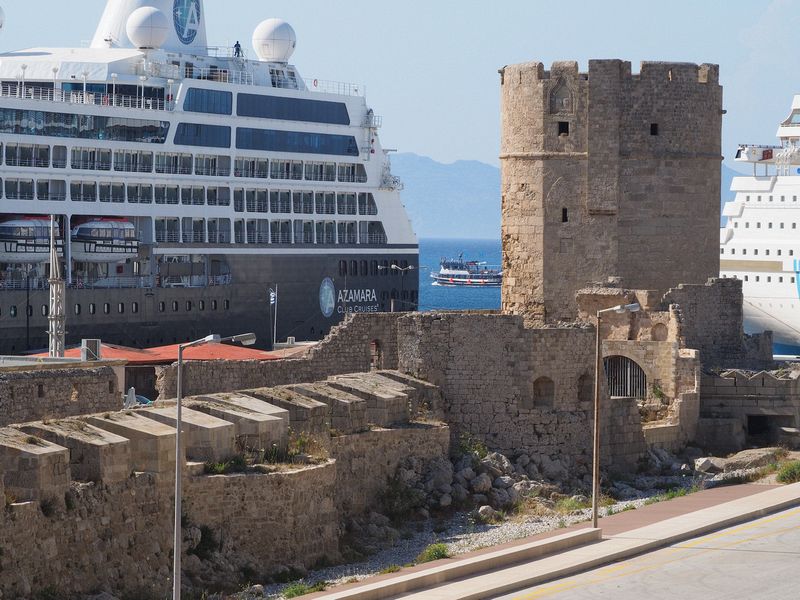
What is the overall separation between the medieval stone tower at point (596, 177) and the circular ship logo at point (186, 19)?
27.2 m

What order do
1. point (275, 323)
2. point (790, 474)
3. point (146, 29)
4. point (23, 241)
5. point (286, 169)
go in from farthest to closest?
1. point (286, 169)
2. point (146, 29)
3. point (275, 323)
4. point (23, 241)
5. point (790, 474)

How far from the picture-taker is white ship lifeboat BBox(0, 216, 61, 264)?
48125 millimetres

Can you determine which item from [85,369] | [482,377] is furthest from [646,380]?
[85,369]

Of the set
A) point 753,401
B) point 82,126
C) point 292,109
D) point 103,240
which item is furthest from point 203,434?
point 292,109

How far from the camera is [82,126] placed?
50625 millimetres

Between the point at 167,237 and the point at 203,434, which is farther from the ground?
the point at 167,237

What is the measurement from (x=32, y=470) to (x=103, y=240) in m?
34.1

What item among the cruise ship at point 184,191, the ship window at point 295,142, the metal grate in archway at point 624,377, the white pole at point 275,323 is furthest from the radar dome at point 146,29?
the metal grate in archway at point 624,377

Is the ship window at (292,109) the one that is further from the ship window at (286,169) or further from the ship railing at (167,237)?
the ship railing at (167,237)

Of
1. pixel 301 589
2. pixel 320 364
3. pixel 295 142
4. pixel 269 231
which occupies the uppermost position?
pixel 295 142

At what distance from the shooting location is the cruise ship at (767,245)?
251 feet

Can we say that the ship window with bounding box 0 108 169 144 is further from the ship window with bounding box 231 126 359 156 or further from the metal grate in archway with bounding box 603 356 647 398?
the metal grate in archway with bounding box 603 356 647 398

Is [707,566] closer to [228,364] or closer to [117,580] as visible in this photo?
[117,580]

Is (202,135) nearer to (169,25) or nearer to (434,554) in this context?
(169,25)
